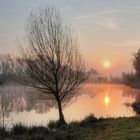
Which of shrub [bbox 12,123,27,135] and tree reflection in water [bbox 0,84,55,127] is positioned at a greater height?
tree reflection in water [bbox 0,84,55,127]

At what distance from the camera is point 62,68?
1869 centimetres

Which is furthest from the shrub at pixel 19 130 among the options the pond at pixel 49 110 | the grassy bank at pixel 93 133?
the pond at pixel 49 110

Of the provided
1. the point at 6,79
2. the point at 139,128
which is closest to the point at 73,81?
the point at 139,128

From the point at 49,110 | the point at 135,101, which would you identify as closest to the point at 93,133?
the point at 49,110

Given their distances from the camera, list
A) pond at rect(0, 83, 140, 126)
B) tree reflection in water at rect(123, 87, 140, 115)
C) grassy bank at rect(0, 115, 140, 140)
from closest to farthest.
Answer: grassy bank at rect(0, 115, 140, 140)
pond at rect(0, 83, 140, 126)
tree reflection in water at rect(123, 87, 140, 115)

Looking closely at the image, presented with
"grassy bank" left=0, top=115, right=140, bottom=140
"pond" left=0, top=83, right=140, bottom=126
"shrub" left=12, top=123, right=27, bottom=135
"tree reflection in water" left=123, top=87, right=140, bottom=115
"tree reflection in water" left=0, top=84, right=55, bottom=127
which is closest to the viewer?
"grassy bank" left=0, top=115, right=140, bottom=140

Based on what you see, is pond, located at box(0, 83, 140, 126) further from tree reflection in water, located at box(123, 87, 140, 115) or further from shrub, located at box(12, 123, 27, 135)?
shrub, located at box(12, 123, 27, 135)

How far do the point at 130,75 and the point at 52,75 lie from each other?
7373cm

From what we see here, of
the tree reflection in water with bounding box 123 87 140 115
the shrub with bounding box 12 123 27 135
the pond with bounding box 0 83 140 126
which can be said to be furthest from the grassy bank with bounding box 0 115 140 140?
the tree reflection in water with bounding box 123 87 140 115

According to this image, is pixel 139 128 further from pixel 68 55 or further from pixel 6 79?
pixel 6 79

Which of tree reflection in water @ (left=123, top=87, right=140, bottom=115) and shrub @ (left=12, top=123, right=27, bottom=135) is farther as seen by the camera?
tree reflection in water @ (left=123, top=87, right=140, bottom=115)

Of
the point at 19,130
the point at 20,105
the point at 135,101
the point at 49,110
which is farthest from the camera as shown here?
the point at 135,101

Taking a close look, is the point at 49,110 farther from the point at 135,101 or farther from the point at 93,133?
the point at 135,101

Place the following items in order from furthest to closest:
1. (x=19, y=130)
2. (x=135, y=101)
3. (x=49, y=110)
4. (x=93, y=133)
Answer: (x=135, y=101) → (x=49, y=110) → (x=19, y=130) → (x=93, y=133)
